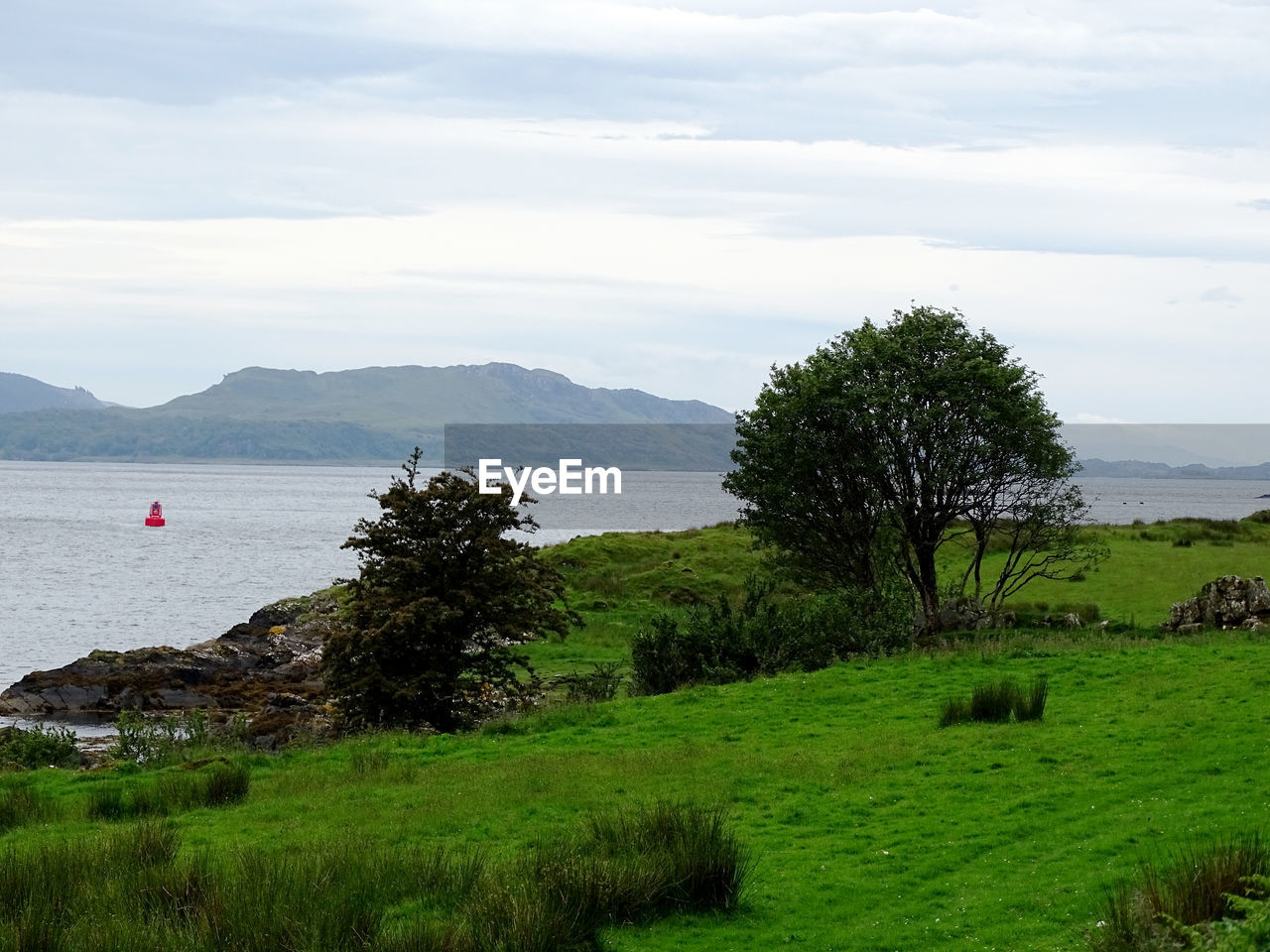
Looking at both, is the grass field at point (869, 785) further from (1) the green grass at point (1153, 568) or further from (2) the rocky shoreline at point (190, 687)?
(2) the rocky shoreline at point (190, 687)

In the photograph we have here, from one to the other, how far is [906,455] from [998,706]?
16.8 meters

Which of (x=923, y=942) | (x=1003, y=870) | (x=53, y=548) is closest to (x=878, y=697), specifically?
(x=1003, y=870)

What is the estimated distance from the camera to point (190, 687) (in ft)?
137

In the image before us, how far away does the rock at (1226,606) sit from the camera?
30609 mm

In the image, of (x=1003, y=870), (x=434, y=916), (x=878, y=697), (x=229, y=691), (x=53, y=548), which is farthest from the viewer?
(x=53, y=548)

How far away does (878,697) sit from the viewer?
24062 millimetres

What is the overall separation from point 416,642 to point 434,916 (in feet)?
56.6

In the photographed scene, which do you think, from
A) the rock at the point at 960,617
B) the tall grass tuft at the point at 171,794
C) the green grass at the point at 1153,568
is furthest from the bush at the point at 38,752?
the green grass at the point at 1153,568

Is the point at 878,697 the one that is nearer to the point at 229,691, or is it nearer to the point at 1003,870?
the point at 1003,870

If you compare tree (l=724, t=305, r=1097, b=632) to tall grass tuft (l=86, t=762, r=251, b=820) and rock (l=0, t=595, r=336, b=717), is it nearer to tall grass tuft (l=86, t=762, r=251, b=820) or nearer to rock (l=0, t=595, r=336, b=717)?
rock (l=0, t=595, r=336, b=717)

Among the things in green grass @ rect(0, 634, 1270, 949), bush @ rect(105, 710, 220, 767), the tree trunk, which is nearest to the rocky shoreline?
bush @ rect(105, 710, 220, 767)

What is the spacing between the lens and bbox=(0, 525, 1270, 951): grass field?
1141cm

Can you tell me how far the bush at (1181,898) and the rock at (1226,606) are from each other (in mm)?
23118

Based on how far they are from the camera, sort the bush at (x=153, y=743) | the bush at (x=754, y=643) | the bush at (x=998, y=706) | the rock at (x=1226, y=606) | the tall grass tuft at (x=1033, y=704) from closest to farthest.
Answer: the tall grass tuft at (x=1033, y=704) → the bush at (x=998, y=706) → the bush at (x=153, y=743) → the bush at (x=754, y=643) → the rock at (x=1226, y=606)
